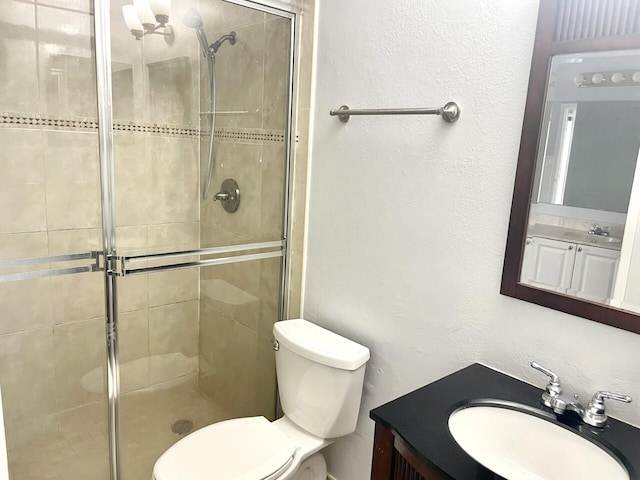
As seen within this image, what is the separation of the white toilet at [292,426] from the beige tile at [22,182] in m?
1.07

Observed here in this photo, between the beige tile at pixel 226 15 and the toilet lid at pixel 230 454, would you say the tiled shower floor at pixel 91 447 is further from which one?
the beige tile at pixel 226 15

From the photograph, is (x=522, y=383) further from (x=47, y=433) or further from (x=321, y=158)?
(x=47, y=433)

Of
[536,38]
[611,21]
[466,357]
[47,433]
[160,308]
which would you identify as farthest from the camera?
[160,308]

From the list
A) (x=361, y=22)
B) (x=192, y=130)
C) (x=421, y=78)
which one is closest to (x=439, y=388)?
(x=421, y=78)

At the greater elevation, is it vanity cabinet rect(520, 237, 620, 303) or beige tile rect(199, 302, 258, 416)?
vanity cabinet rect(520, 237, 620, 303)

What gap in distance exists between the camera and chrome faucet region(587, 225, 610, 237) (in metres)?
1.26

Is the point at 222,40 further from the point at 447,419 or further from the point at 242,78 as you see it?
the point at 447,419

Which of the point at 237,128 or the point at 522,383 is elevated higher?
the point at 237,128

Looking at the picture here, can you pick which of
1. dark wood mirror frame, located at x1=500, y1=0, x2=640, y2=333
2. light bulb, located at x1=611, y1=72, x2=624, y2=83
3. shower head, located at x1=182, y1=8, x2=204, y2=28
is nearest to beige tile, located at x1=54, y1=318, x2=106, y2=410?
shower head, located at x1=182, y1=8, x2=204, y2=28

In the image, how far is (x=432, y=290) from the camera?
167 cm

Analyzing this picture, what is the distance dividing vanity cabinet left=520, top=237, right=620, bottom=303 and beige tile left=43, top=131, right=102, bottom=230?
4.98 ft

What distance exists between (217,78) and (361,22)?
0.67 m

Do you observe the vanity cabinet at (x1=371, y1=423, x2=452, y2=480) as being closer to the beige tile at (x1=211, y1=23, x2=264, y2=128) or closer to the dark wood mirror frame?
the dark wood mirror frame

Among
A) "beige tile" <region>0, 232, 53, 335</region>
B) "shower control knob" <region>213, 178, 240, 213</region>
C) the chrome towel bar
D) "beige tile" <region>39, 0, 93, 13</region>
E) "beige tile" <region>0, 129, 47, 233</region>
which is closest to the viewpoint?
the chrome towel bar
